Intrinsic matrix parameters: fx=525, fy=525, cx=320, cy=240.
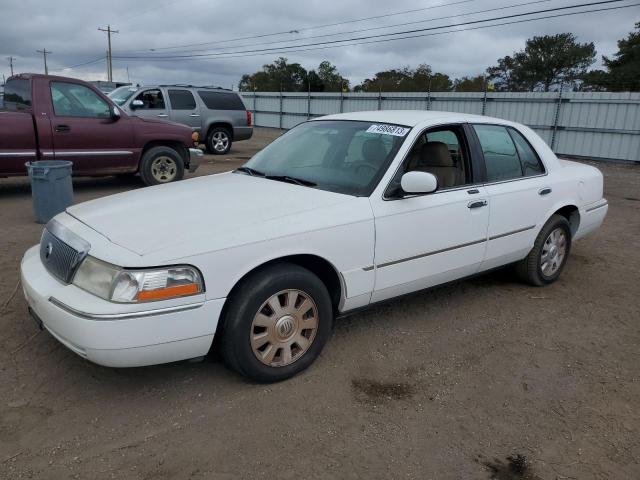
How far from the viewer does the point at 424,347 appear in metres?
3.70

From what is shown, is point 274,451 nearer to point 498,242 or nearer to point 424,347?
point 424,347

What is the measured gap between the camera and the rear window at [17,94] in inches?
308

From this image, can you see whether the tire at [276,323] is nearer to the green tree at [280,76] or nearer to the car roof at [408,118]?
the car roof at [408,118]

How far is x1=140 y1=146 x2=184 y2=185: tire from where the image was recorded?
359 inches

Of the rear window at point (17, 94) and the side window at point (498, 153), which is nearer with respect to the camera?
the side window at point (498, 153)

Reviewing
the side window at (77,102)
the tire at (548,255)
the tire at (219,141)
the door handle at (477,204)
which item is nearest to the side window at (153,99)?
the tire at (219,141)

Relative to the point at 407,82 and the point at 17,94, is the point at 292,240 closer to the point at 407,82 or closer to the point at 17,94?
the point at 17,94

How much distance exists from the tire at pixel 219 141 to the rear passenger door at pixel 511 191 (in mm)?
11741

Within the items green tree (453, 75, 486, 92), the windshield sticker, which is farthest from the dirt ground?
green tree (453, 75, 486, 92)

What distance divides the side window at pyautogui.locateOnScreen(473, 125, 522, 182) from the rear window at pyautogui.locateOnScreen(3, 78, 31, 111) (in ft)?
22.1

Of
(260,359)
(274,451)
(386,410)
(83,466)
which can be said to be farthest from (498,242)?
(83,466)

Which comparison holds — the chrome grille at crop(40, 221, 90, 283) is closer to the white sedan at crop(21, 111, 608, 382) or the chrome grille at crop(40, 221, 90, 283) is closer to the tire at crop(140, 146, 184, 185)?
the white sedan at crop(21, 111, 608, 382)

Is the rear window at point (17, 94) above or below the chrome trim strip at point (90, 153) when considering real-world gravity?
above

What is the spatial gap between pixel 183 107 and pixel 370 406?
42.2ft
